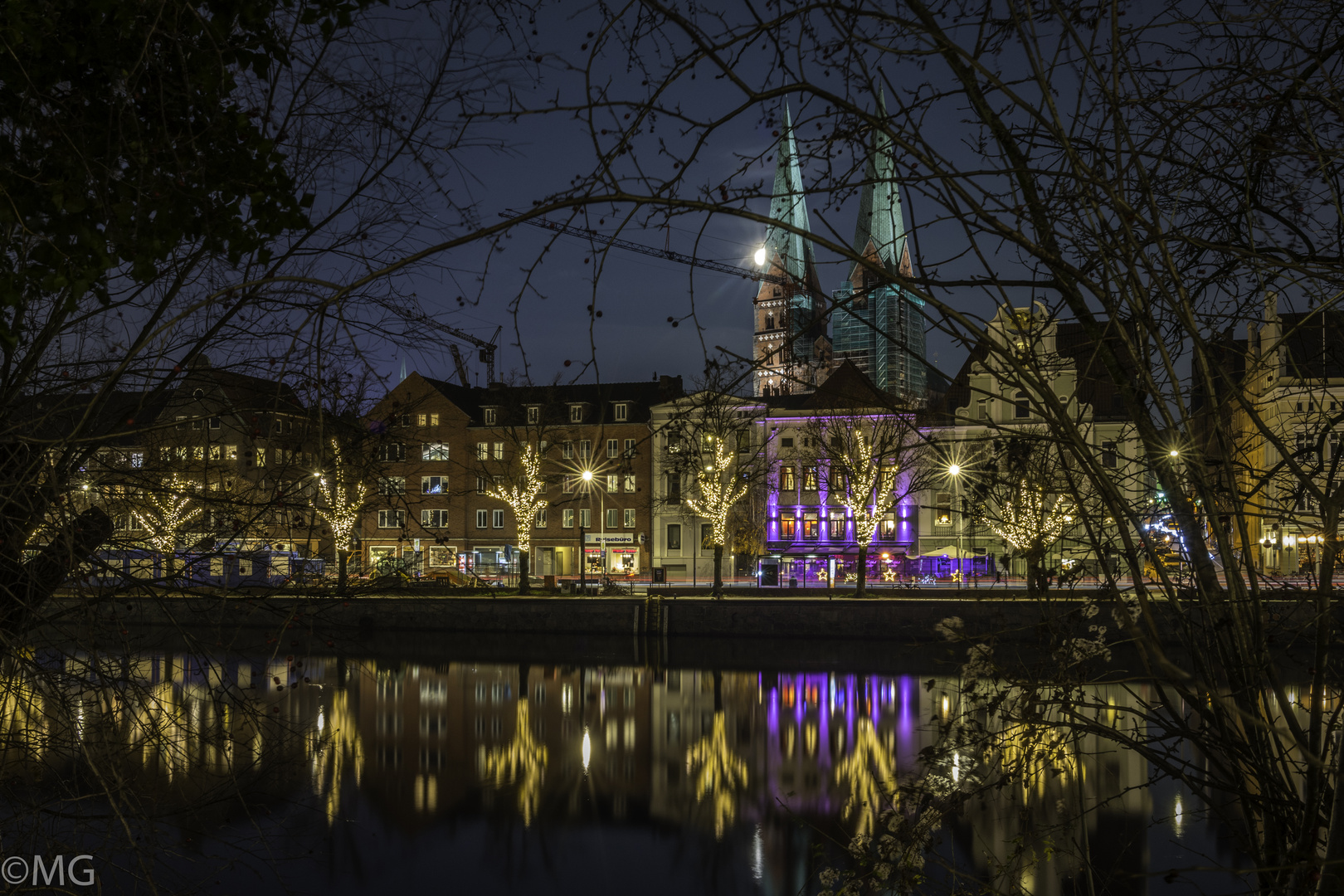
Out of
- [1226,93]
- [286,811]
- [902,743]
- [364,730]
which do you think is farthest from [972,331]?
[364,730]

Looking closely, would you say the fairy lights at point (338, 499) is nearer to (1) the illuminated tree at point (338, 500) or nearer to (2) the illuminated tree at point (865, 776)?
(1) the illuminated tree at point (338, 500)

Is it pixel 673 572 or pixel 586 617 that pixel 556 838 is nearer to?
pixel 586 617

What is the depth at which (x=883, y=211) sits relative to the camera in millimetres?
2982

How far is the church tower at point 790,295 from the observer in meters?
2.56

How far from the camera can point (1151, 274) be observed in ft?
7.60

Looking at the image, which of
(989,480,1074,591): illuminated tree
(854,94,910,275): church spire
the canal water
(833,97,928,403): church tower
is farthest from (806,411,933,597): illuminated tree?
the canal water

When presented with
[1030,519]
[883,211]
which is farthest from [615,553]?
[883,211]

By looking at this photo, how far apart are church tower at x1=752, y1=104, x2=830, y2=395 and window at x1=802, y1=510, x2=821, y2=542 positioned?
50.8m

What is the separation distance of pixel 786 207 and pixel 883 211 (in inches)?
15.7

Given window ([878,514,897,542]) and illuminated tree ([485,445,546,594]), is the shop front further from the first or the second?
window ([878,514,897,542])

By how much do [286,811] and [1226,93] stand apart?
18.2 metres

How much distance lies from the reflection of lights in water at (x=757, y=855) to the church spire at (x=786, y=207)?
14430 millimetres

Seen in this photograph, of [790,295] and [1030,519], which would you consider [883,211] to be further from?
[1030,519]

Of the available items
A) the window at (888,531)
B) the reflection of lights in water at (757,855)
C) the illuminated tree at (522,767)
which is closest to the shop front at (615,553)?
the window at (888,531)
